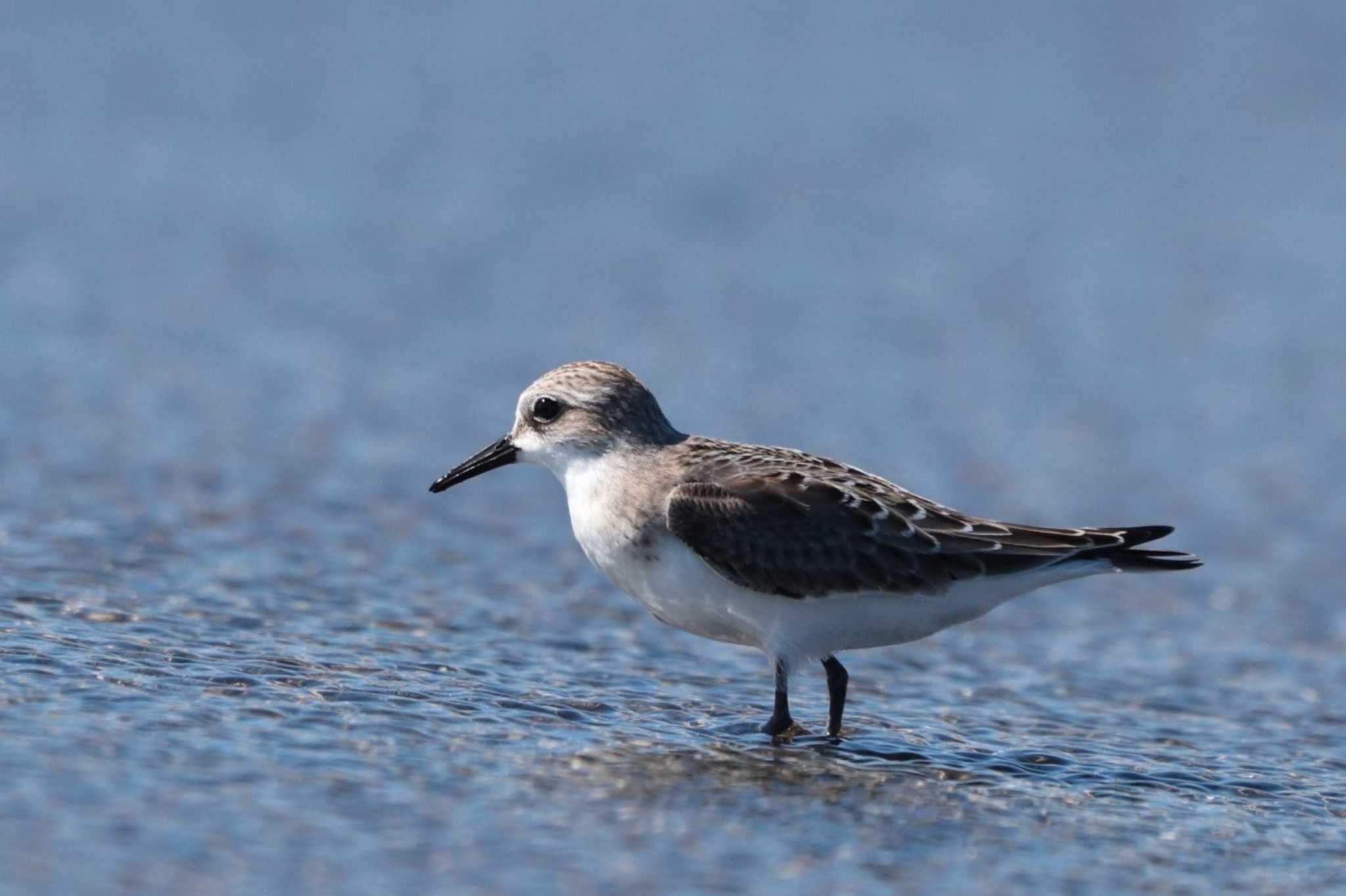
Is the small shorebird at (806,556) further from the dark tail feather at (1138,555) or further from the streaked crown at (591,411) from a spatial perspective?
the streaked crown at (591,411)

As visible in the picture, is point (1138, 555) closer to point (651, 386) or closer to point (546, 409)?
point (546, 409)

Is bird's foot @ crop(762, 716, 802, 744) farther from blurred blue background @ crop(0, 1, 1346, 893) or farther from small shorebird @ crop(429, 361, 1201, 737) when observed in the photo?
blurred blue background @ crop(0, 1, 1346, 893)

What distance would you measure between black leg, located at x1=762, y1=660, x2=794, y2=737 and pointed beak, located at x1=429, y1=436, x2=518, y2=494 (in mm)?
1913

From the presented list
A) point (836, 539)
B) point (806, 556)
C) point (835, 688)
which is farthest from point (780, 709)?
point (836, 539)

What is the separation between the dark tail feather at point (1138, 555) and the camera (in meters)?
8.97

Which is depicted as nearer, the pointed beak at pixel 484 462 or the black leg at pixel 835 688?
the black leg at pixel 835 688

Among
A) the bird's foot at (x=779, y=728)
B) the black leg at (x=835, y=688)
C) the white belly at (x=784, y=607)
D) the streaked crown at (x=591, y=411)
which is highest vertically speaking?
the streaked crown at (x=591, y=411)

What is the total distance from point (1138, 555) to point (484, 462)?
3376 millimetres

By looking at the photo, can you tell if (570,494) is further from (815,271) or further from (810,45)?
(810,45)

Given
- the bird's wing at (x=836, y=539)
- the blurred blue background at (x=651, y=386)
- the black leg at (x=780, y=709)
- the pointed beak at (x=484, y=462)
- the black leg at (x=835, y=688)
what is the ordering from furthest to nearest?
the pointed beak at (x=484, y=462), the black leg at (x=835, y=688), the black leg at (x=780, y=709), the bird's wing at (x=836, y=539), the blurred blue background at (x=651, y=386)

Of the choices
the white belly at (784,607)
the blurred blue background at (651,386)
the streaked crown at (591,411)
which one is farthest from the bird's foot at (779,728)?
the streaked crown at (591,411)

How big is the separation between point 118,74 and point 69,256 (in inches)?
218

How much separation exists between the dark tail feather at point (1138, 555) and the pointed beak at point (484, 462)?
2.95 m

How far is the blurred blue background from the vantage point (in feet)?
24.8
